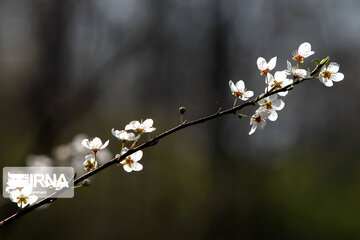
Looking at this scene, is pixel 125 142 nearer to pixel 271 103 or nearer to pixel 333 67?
pixel 271 103

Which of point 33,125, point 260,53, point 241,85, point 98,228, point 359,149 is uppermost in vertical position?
point 260,53

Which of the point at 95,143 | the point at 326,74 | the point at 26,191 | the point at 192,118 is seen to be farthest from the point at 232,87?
the point at 192,118

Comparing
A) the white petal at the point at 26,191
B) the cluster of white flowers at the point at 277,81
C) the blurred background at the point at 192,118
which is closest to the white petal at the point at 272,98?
the cluster of white flowers at the point at 277,81

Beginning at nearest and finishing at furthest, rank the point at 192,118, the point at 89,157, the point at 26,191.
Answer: the point at 26,191 → the point at 89,157 → the point at 192,118

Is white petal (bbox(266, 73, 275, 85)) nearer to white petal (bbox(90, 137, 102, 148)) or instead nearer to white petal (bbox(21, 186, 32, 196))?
white petal (bbox(90, 137, 102, 148))

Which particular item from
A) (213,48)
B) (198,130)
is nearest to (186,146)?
(198,130)

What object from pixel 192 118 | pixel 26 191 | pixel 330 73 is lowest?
pixel 26 191

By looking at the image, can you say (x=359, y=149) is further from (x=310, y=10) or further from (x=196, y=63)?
(x=196, y=63)

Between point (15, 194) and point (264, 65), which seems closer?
point (15, 194)

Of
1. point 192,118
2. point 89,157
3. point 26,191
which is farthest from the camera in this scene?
point 192,118
